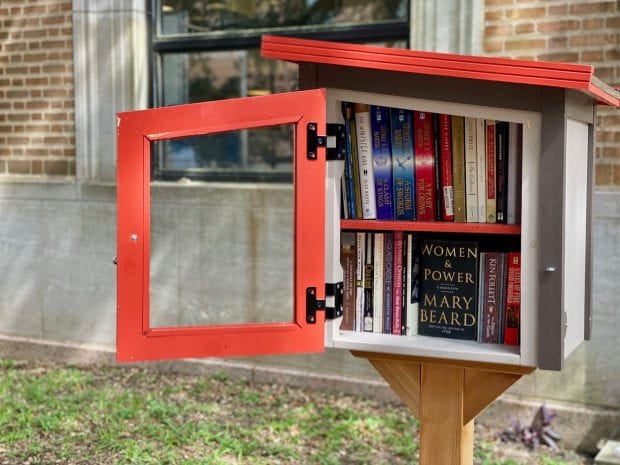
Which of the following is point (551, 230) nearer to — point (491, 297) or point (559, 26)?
point (491, 297)

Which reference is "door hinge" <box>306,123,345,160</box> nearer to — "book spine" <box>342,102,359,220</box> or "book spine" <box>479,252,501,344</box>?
"book spine" <box>342,102,359,220</box>

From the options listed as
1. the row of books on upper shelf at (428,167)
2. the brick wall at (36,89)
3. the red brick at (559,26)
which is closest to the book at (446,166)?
the row of books on upper shelf at (428,167)

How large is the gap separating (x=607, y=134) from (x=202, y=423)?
2.82 metres

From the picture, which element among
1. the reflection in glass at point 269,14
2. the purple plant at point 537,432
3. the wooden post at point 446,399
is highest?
the reflection in glass at point 269,14

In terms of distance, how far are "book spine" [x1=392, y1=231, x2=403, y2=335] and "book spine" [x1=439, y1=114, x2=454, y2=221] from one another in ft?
0.62

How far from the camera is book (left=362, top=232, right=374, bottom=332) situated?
2922 mm

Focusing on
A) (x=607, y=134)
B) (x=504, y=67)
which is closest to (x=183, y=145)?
(x=607, y=134)

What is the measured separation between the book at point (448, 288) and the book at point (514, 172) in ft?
0.62

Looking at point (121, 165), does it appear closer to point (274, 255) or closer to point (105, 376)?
point (274, 255)

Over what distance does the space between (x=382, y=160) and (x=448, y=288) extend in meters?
0.51

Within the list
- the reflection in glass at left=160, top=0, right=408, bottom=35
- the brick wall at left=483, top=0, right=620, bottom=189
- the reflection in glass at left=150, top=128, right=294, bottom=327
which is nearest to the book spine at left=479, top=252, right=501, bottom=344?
the brick wall at left=483, top=0, right=620, bottom=189

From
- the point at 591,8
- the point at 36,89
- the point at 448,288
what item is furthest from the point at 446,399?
the point at 36,89

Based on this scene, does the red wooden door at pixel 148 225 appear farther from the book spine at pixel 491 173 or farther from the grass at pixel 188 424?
the grass at pixel 188 424

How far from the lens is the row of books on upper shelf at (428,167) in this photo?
2721 millimetres
